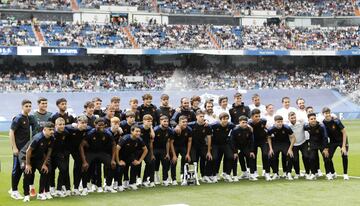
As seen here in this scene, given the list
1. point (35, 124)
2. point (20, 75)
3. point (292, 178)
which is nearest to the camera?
point (35, 124)

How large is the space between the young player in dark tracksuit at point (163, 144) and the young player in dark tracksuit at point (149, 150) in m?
0.23

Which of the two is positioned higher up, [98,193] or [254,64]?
[254,64]

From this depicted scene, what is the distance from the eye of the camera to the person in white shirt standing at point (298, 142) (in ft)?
48.3

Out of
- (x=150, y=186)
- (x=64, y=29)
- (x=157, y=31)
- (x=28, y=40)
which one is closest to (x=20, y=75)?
(x=28, y=40)

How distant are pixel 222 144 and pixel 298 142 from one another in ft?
6.33

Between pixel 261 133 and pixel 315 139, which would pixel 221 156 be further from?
pixel 315 139

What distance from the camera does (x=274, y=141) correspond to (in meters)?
14.8

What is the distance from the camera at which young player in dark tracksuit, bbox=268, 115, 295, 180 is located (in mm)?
14602

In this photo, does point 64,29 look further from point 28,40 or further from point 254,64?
point 254,64

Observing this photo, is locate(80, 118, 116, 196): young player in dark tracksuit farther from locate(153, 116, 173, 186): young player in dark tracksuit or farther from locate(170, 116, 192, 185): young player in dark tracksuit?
locate(170, 116, 192, 185): young player in dark tracksuit

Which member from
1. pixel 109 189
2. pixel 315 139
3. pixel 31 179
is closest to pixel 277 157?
pixel 315 139

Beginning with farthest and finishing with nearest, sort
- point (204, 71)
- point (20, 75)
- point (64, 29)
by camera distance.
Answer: point (204, 71)
point (64, 29)
point (20, 75)

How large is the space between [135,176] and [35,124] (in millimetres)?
2580

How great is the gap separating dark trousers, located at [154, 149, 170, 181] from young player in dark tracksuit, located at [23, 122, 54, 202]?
9.55 feet
